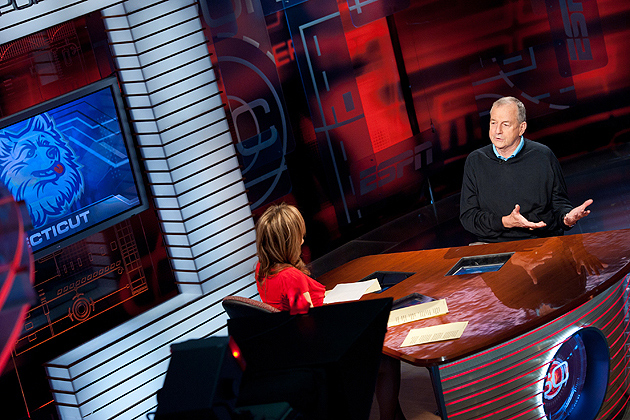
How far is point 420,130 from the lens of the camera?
6875mm

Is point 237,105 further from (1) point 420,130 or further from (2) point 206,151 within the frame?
(1) point 420,130

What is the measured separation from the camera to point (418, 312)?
298 centimetres

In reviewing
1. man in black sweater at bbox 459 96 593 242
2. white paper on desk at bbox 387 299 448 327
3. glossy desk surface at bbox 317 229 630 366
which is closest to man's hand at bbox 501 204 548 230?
man in black sweater at bbox 459 96 593 242

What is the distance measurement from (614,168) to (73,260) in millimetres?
5742

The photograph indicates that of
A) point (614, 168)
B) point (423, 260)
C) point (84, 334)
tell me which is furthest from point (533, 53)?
point (84, 334)

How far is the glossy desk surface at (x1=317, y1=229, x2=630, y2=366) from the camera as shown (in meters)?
2.62

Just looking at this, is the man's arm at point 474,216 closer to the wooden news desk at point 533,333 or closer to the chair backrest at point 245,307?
the wooden news desk at point 533,333

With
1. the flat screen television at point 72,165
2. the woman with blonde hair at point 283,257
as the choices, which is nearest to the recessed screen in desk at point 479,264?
the woman with blonde hair at point 283,257

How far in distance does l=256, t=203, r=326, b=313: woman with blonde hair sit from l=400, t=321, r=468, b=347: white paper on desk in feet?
1.84

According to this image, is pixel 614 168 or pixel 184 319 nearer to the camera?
pixel 184 319

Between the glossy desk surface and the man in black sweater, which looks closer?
the glossy desk surface

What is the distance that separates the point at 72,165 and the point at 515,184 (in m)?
2.69

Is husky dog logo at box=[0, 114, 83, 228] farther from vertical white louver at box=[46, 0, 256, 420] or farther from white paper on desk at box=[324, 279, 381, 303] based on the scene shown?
white paper on desk at box=[324, 279, 381, 303]

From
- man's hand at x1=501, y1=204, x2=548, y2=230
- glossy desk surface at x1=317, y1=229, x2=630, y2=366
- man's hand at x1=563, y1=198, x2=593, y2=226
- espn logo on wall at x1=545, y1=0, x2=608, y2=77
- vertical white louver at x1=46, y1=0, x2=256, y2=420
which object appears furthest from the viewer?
espn logo on wall at x1=545, y1=0, x2=608, y2=77
